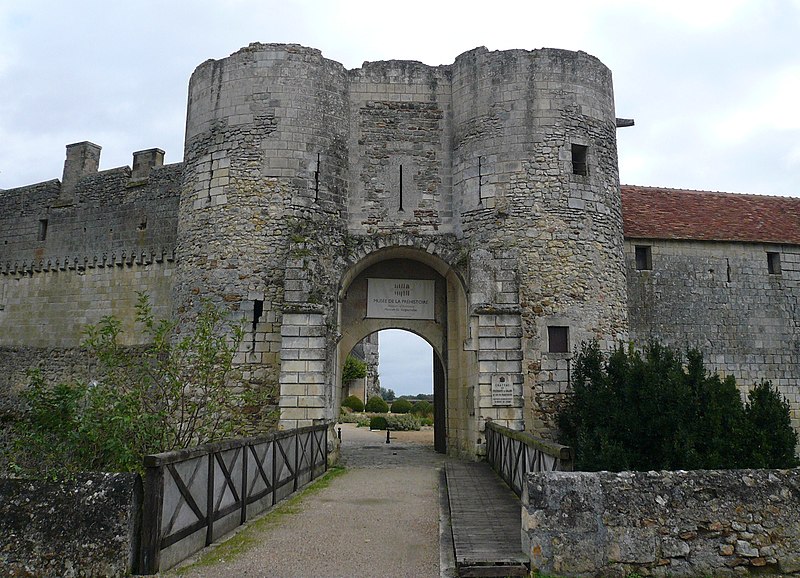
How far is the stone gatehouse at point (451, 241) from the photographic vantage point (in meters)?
11.0

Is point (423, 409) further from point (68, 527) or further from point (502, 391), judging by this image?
point (68, 527)

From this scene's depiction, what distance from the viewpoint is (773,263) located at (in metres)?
14.2

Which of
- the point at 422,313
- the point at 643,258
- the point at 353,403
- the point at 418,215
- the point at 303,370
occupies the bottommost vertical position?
the point at 353,403

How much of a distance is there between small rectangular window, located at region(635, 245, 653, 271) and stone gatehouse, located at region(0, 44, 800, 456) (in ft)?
0.11

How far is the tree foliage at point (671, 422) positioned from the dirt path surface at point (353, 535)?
109 inches

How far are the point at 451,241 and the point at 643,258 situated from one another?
4733mm

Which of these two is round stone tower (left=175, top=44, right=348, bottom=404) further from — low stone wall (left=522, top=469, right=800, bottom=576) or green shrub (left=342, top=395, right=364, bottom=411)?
green shrub (left=342, top=395, right=364, bottom=411)

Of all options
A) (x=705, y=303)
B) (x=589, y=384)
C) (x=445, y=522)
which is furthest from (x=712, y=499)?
(x=705, y=303)

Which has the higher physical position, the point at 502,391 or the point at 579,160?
the point at 579,160

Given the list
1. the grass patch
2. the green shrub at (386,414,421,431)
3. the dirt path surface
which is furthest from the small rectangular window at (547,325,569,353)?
the green shrub at (386,414,421,431)

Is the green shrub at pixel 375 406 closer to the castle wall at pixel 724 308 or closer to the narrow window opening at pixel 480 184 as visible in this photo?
the castle wall at pixel 724 308

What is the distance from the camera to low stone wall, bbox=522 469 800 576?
409cm

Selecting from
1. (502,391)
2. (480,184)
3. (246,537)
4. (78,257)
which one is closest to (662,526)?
(246,537)

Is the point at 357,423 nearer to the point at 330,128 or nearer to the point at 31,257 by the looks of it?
the point at 31,257
